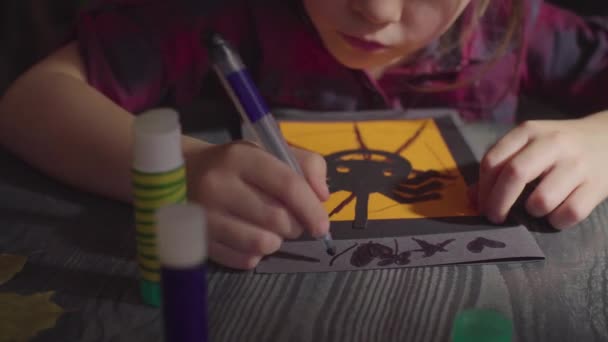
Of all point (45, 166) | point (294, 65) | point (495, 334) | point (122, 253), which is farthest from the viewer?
point (294, 65)

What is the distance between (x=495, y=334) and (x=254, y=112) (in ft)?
0.70

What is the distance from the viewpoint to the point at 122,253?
54 centimetres

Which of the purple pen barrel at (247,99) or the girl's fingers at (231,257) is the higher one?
the purple pen barrel at (247,99)

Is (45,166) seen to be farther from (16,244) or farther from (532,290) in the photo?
(532,290)

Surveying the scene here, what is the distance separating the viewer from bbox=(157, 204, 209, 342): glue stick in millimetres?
314

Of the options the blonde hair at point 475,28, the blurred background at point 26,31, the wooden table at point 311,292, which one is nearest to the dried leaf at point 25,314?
the wooden table at point 311,292

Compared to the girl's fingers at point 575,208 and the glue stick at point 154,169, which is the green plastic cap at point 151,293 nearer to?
the glue stick at point 154,169

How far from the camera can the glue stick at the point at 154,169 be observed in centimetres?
40

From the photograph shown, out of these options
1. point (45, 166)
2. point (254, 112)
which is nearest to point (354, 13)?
point (254, 112)

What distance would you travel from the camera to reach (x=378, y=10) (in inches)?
24.6

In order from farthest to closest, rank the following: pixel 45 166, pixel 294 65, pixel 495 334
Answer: pixel 294 65 → pixel 45 166 → pixel 495 334

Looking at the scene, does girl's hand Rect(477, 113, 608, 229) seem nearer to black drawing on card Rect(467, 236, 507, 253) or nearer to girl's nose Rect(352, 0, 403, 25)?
black drawing on card Rect(467, 236, 507, 253)

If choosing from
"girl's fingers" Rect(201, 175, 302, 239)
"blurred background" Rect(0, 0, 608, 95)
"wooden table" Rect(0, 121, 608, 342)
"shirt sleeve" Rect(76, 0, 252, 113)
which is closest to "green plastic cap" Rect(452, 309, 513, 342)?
"wooden table" Rect(0, 121, 608, 342)

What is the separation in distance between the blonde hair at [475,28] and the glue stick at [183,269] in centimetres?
58
